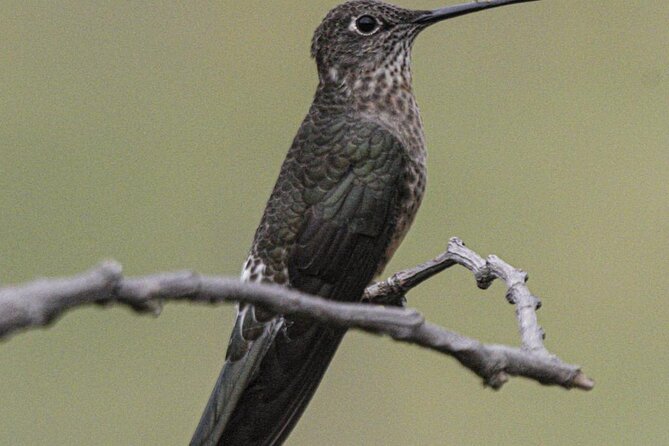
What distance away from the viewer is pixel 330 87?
3.85 meters

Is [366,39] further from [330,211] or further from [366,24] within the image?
[330,211]

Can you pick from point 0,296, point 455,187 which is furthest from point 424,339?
point 455,187

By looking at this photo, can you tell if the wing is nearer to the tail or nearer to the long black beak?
the tail

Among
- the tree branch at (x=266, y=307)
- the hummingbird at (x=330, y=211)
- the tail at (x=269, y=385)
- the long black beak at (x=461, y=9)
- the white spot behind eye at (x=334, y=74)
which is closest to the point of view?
the tree branch at (x=266, y=307)

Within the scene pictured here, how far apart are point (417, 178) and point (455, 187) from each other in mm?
3058

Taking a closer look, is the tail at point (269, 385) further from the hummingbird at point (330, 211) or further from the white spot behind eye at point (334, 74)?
the white spot behind eye at point (334, 74)

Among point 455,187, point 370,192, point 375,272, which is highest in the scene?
point 455,187

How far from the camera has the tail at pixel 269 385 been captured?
10.3 feet

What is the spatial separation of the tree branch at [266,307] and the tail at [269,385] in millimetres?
1074

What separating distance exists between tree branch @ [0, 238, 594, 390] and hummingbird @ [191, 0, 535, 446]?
111 cm

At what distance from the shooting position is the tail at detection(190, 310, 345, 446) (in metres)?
3.15

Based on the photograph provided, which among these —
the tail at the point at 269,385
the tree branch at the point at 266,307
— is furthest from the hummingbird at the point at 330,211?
the tree branch at the point at 266,307

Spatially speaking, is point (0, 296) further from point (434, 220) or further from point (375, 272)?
point (434, 220)

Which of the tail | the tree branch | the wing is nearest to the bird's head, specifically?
the wing
